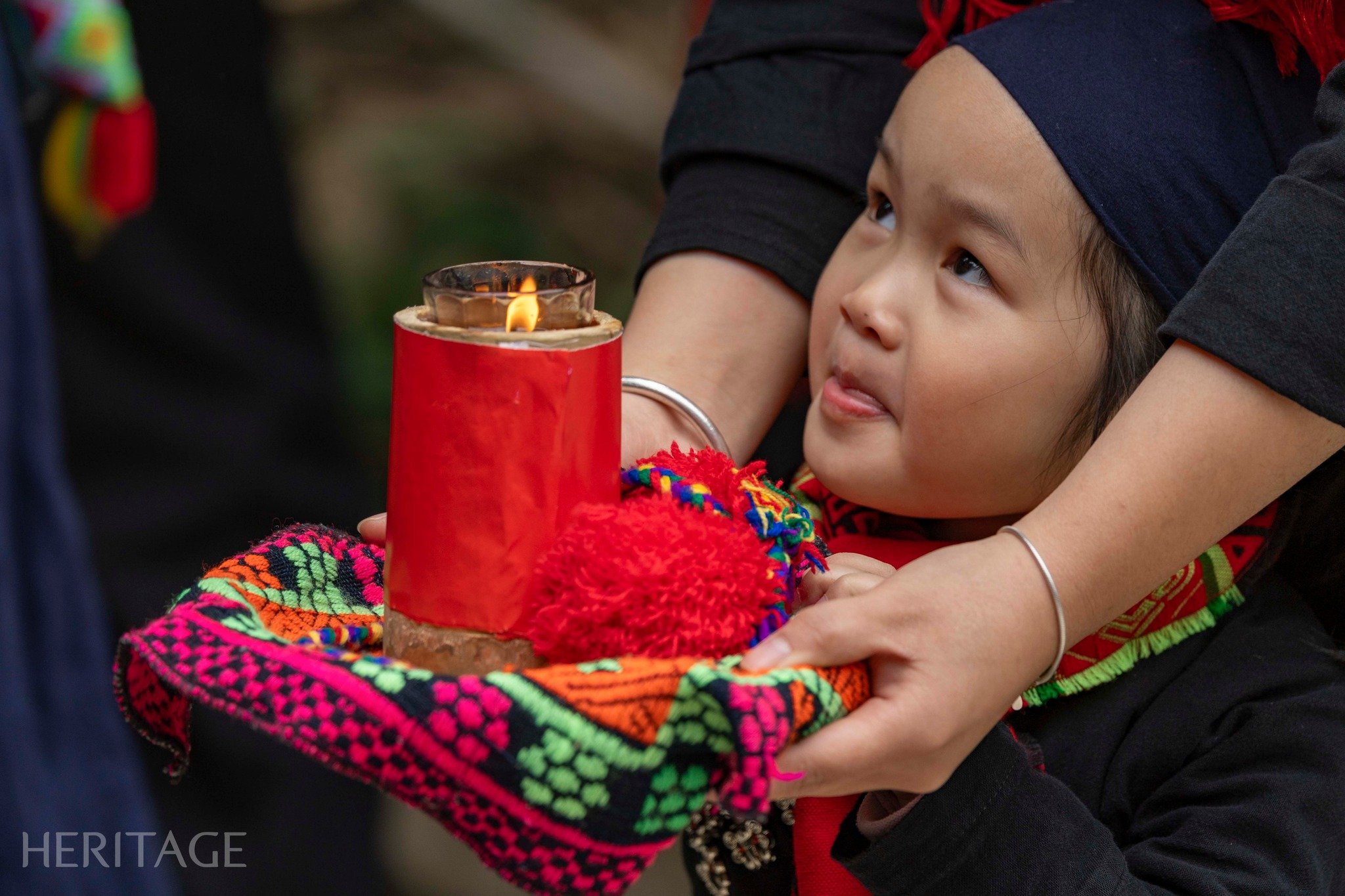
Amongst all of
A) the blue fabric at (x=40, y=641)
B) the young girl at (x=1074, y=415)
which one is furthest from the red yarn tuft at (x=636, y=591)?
the blue fabric at (x=40, y=641)

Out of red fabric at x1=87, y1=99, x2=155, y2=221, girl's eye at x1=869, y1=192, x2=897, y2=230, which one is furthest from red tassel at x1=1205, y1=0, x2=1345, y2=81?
red fabric at x1=87, y1=99, x2=155, y2=221

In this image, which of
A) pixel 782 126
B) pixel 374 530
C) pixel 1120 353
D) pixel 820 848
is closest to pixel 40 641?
pixel 374 530

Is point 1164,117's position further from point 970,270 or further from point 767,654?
point 767,654

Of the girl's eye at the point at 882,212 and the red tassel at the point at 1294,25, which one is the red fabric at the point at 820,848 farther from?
the red tassel at the point at 1294,25

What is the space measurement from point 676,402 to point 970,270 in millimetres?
255

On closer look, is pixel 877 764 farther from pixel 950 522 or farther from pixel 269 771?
pixel 269 771

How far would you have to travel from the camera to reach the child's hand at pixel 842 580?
27.1 inches

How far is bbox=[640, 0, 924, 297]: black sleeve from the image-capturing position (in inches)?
40.3

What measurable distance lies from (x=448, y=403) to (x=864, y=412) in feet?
1.21

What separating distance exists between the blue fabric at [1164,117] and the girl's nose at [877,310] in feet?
0.48

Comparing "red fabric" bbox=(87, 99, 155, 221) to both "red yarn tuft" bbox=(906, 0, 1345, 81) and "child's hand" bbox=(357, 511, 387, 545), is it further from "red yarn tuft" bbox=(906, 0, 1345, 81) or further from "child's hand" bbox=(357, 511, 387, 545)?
"red yarn tuft" bbox=(906, 0, 1345, 81)

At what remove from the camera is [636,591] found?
601 mm

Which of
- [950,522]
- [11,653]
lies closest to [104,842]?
[11,653]

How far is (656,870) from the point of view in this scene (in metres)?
1.99
